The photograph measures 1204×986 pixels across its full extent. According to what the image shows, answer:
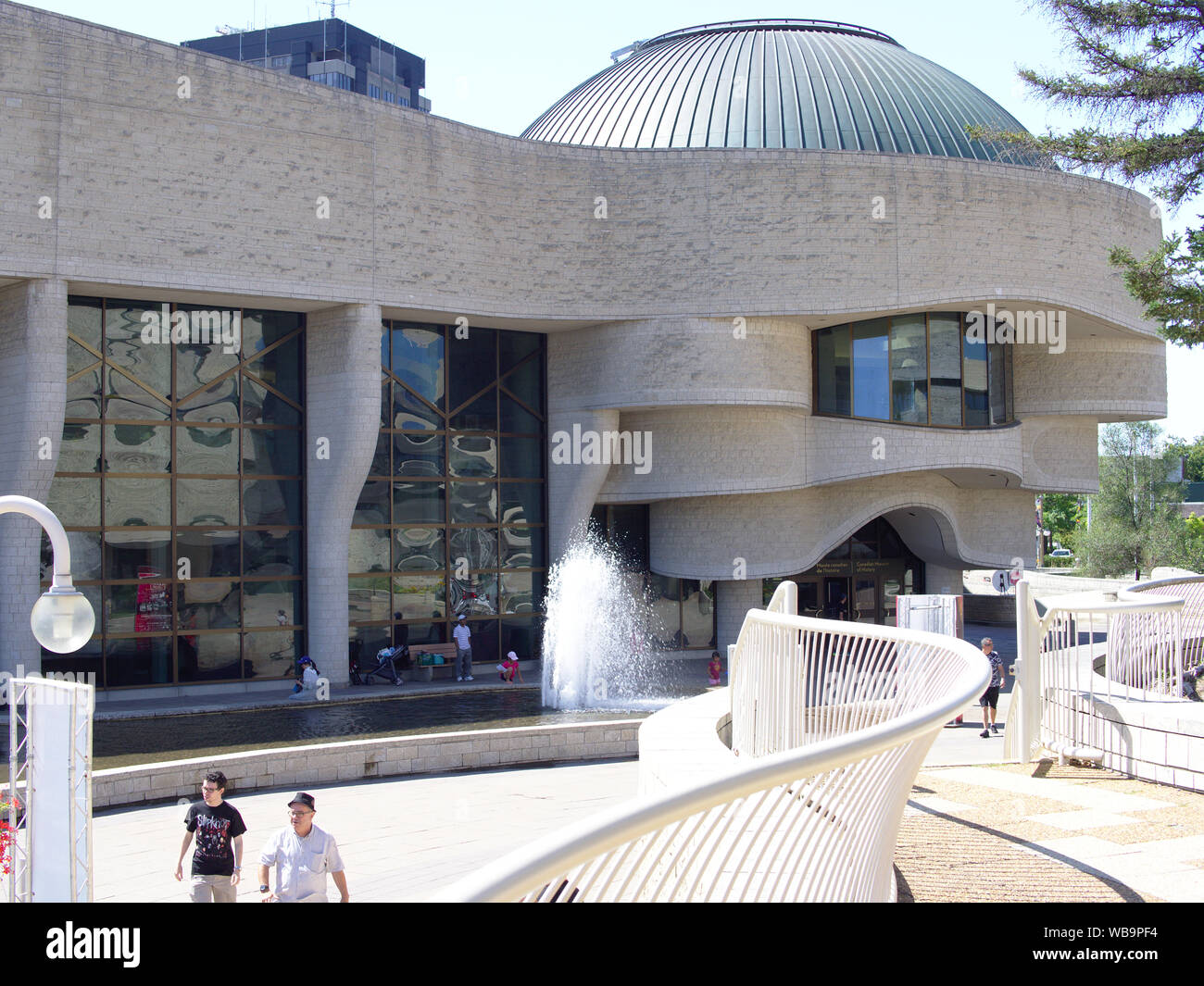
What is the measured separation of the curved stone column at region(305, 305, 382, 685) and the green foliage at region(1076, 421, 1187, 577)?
4180cm

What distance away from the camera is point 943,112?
34.3m

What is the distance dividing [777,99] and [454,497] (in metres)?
14.9

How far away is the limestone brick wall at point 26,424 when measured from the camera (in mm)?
20203

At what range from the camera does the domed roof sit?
107ft

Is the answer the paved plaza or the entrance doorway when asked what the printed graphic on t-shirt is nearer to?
the paved plaza

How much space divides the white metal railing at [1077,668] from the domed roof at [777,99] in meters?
23.2

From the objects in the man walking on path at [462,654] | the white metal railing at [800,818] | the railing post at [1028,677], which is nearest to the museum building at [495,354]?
the man walking on path at [462,654]

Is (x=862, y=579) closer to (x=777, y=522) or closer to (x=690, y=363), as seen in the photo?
(x=777, y=522)

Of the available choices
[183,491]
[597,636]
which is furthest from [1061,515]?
[183,491]
